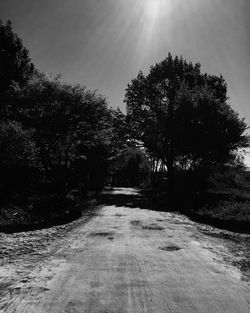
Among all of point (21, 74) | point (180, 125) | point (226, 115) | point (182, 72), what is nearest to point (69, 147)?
point (21, 74)

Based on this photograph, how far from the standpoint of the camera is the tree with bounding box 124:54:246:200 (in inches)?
1174

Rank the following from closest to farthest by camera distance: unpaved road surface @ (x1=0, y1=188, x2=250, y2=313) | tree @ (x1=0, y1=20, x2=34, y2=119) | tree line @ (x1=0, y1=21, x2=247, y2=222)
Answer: unpaved road surface @ (x1=0, y1=188, x2=250, y2=313) → tree line @ (x1=0, y1=21, x2=247, y2=222) → tree @ (x1=0, y1=20, x2=34, y2=119)

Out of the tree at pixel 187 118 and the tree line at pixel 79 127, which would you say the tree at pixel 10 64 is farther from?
the tree at pixel 187 118

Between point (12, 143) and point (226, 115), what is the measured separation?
65.9 feet

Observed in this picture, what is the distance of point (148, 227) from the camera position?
14.8m

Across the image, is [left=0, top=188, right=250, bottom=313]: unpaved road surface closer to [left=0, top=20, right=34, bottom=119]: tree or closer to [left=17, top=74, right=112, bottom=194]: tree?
[left=17, top=74, right=112, bottom=194]: tree

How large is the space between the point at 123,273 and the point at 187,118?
2511 cm

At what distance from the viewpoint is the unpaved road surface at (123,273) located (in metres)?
5.48

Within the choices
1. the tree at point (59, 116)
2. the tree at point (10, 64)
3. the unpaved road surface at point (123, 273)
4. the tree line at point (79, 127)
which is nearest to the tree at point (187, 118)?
the tree line at point (79, 127)

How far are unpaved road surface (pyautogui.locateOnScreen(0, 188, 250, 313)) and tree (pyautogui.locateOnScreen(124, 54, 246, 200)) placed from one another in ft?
58.8

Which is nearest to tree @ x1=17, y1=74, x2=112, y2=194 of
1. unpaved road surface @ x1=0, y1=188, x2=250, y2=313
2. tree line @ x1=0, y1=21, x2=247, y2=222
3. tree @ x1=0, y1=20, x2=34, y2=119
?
tree line @ x1=0, y1=21, x2=247, y2=222

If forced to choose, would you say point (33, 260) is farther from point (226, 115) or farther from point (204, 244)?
point (226, 115)

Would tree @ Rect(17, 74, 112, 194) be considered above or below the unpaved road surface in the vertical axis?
A: above

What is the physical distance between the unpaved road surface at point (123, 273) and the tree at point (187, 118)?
58.8 ft
